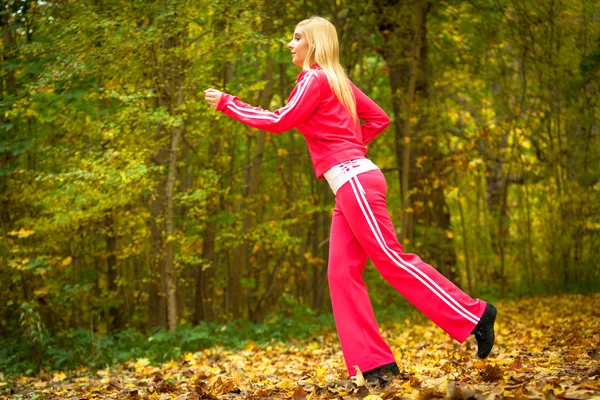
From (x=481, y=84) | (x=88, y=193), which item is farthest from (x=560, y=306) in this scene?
(x=88, y=193)

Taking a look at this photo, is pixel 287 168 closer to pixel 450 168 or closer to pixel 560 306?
pixel 450 168

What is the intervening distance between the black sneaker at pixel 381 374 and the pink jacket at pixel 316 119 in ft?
3.49

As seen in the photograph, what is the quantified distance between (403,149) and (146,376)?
648 centimetres

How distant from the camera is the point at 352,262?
3635 millimetres

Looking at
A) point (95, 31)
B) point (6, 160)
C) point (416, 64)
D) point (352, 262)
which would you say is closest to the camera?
point (352, 262)

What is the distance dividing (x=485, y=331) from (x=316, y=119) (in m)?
1.40

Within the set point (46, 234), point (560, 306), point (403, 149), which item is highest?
point (403, 149)

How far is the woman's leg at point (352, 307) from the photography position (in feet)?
11.7

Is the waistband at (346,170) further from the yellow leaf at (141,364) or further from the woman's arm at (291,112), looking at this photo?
the yellow leaf at (141,364)

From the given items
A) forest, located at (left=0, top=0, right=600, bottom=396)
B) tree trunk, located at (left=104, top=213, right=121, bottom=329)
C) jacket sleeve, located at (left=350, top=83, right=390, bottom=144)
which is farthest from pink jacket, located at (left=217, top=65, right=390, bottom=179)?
tree trunk, located at (left=104, top=213, right=121, bottom=329)

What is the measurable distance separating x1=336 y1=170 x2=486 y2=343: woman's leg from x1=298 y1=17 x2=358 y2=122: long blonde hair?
456mm

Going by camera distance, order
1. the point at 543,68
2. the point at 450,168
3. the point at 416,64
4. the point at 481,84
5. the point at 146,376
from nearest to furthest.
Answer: the point at 146,376 < the point at 543,68 < the point at 416,64 < the point at 450,168 < the point at 481,84

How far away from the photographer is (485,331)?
135 inches

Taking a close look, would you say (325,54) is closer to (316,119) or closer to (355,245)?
(316,119)
